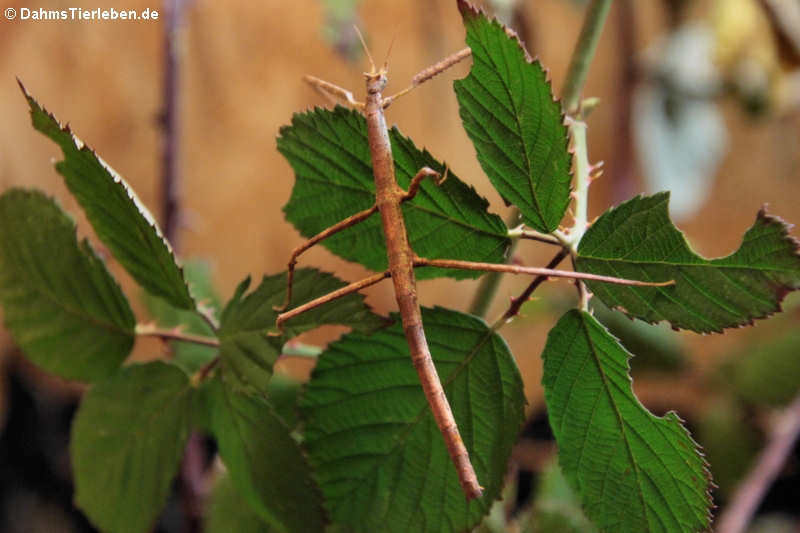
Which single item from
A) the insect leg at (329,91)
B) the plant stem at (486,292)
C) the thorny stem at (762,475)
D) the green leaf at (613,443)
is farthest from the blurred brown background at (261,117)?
the green leaf at (613,443)

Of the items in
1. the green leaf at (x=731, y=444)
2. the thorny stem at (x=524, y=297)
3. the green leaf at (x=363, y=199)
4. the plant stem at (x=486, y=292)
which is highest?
the green leaf at (x=731, y=444)

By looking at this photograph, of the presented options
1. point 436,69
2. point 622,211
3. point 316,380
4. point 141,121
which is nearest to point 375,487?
point 316,380

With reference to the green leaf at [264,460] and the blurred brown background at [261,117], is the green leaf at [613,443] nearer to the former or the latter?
the green leaf at [264,460]

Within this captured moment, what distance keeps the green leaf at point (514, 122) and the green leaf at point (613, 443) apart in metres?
0.05

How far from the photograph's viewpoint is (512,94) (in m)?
0.28

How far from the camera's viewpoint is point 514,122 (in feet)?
0.92

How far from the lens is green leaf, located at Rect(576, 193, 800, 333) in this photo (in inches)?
9.8

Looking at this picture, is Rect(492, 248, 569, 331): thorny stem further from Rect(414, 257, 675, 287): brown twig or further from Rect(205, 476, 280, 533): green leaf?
Rect(205, 476, 280, 533): green leaf

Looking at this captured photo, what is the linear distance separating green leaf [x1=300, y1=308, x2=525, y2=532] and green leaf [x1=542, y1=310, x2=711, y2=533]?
0.9 inches

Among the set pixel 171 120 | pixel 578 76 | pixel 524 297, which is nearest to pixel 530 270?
pixel 524 297

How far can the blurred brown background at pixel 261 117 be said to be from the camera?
4.91 ft

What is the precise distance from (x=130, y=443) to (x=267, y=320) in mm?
122

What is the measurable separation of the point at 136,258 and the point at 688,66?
1.12 meters

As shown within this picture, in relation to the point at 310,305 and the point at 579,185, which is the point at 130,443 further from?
the point at 579,185
